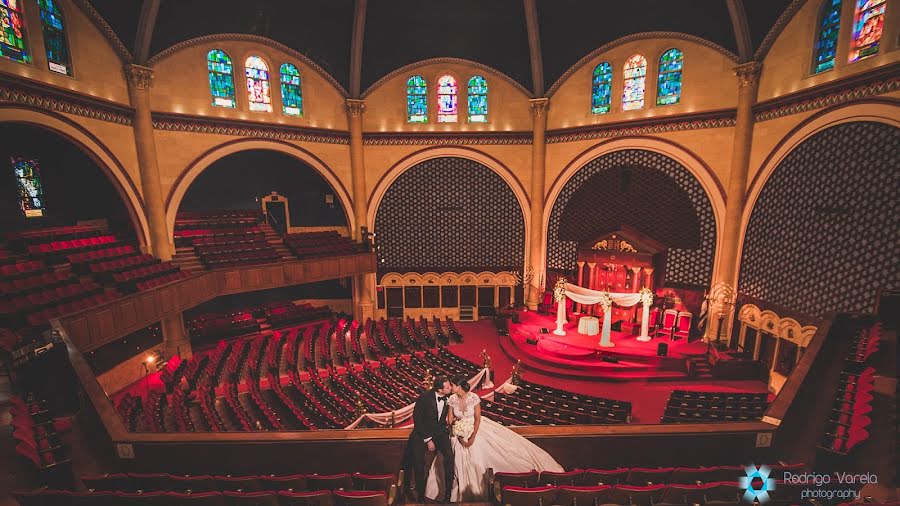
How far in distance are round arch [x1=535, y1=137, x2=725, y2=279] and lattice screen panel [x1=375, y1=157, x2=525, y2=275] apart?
1492 millimetres

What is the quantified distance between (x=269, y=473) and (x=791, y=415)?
8074 mm

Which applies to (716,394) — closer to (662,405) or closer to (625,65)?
(662,405)

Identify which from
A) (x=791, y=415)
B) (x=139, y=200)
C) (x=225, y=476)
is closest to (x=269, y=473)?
(x=225, y=476)

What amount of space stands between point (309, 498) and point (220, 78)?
15303mm

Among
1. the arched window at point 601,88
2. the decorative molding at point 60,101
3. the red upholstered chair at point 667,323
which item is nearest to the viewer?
the decorative molding at point 60,101

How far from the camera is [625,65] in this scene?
50.4 feet

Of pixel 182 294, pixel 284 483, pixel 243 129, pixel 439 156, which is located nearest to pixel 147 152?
pixel 243 129

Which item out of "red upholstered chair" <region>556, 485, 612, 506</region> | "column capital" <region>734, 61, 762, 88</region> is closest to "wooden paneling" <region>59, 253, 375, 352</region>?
"red upholstered chair" <region>556, 485, 612, 506</region>

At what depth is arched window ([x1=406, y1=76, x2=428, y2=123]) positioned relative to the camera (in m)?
17.4

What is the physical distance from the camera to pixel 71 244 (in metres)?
11.8

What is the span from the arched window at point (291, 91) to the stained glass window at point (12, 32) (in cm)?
725

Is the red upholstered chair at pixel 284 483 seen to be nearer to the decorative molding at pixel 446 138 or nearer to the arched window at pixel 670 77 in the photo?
the decorative molding at pixel 446 138

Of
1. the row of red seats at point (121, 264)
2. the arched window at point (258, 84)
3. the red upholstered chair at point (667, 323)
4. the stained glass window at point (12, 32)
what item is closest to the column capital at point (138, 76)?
the stained glass window at point (12, 32)

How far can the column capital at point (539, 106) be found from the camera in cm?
1690
